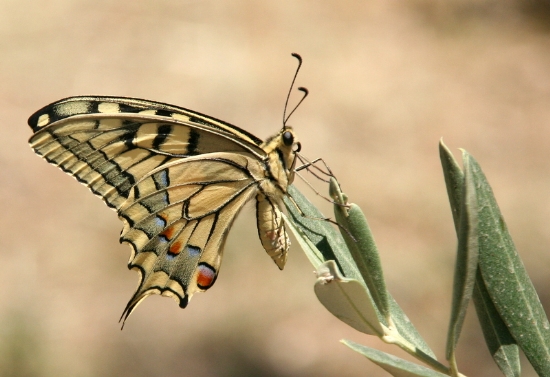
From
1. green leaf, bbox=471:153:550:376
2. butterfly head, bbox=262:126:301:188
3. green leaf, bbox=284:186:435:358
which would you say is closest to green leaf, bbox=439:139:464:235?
green leaf, bbox=471:153:550:376

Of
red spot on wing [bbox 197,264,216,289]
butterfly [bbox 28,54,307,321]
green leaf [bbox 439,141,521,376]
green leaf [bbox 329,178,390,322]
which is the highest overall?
butterfly [bbox 28,54,307,321]

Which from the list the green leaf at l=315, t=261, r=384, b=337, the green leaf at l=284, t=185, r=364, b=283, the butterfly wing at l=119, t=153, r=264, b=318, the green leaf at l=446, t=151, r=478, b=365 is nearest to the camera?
the green leaf at l=446, t=151, r=478, b=365

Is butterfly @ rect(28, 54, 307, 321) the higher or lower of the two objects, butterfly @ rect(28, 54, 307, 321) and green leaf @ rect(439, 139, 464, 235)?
the higher

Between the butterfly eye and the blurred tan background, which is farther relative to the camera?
the blurred tan background

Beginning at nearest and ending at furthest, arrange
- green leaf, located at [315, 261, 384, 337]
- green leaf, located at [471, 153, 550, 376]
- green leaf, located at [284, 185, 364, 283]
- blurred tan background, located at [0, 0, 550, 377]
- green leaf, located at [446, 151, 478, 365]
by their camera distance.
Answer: green leaf, located at [446, 151, 478, 365] < green leaf, located at [315, 261, 384, 337] < green leaf, located at [471, 153, 550, 376] < green leaf, located at [284, 185, 364, 283] < blurred tan background, located at [0, 0, 550, 377]

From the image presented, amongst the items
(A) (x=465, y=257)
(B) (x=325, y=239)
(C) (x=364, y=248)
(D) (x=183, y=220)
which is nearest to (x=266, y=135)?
(D) (x=183, y=220)

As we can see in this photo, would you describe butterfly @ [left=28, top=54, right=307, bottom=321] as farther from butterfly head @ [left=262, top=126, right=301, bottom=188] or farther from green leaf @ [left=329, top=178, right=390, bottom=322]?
green leaf @ [left=329, top=178, right=390, bottom=322]

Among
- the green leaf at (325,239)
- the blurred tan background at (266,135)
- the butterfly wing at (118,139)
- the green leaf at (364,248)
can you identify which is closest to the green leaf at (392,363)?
the green leaf at (364,248)

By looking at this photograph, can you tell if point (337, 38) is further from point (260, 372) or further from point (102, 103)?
point (102, 103)
